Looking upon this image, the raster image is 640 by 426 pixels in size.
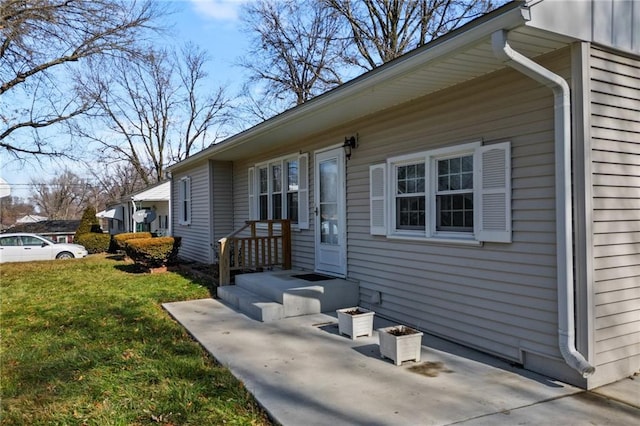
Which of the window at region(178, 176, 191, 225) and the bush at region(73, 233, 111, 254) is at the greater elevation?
the window at region(178, 176, 191, 225)

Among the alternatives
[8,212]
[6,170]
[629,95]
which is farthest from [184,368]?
[8,212]

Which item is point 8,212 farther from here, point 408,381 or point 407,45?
point 408,381

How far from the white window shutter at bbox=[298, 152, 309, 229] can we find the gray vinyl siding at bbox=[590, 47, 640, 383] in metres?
4.80

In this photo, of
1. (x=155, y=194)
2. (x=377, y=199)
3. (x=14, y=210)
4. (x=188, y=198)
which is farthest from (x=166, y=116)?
(x=14, y=210)

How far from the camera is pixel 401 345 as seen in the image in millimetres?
4059

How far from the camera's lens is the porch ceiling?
11.2 feet

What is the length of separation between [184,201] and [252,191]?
473 cm

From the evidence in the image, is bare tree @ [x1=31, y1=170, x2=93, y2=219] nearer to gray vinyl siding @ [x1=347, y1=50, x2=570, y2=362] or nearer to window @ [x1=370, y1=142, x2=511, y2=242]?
window @ [x1=370, y1=142, x2=511, y2=242]

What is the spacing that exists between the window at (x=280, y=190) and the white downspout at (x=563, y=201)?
471cm

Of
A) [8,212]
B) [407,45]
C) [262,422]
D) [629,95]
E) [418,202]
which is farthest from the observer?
[8,212]

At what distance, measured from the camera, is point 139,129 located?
1234 inches

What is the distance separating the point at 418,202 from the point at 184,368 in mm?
3142

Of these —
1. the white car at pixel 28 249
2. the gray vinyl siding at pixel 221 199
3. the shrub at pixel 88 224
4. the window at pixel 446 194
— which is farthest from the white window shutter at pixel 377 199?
the shrub at pixel 88 224

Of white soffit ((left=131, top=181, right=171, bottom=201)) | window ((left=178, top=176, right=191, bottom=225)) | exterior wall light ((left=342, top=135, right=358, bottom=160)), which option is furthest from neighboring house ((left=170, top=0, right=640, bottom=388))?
white soffit ((left=131, top=181, right=171, bottom=201))
